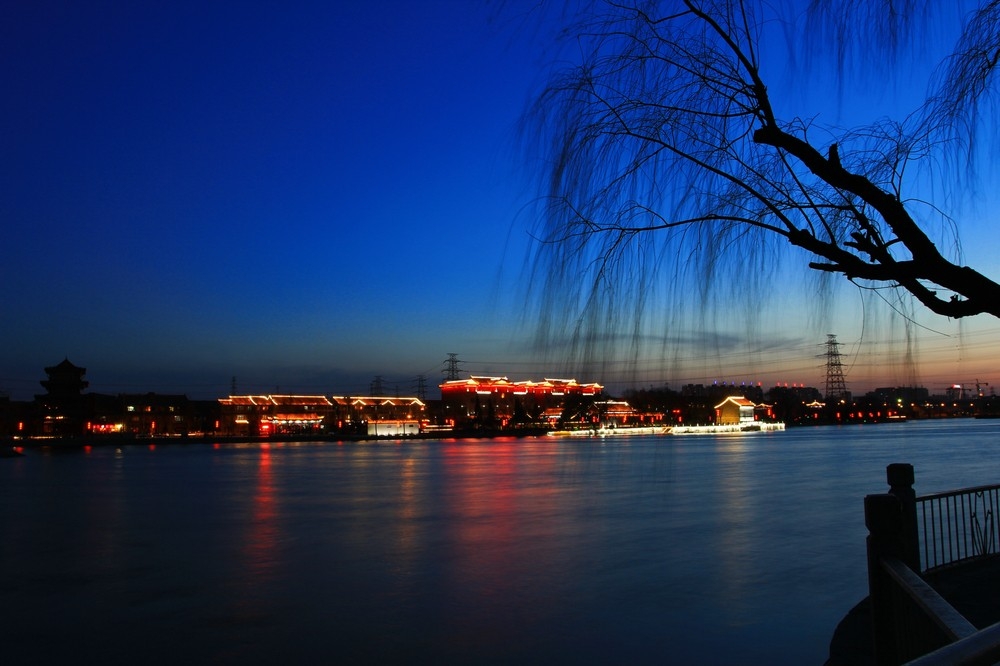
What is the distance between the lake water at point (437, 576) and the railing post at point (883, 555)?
162 inches

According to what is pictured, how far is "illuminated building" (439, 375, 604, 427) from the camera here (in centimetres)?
18425

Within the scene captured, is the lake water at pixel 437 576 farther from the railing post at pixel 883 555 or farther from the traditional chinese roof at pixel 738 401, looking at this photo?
the traditional chinese roof at pixel 738 401

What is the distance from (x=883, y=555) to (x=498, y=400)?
Answer: 626ft

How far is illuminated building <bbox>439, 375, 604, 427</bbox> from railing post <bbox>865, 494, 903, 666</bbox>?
174m

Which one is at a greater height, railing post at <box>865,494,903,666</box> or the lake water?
railing post at <box>865,494,903,666</box>

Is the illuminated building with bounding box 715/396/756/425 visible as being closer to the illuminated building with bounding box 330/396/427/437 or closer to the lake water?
the illuminated building with bounding box 330/396/427/437

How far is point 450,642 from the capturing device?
11242 mm

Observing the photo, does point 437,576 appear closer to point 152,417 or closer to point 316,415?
point 152,417

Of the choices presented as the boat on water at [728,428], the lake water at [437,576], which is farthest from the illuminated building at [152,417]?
the lake water at [437,576]

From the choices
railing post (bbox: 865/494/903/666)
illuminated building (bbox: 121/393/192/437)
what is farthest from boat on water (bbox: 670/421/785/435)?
railing post (bbox: 865/494/903/666)

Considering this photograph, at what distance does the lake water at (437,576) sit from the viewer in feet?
36.2

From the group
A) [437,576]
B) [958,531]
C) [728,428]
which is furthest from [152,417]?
[958,531]

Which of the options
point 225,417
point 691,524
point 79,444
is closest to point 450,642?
point 691,524

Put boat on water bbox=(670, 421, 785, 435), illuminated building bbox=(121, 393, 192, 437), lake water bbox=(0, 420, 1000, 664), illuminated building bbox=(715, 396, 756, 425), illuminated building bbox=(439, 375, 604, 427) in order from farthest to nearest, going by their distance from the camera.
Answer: illuminated building bbox=(715, 396, 756, 425), illuminated building bbox=(439, 375, 604, 427), boat on water bbox=(670, 421, 785, 435), illuminated building bbox=(121, 393, 192, 437), lake water bbox=(0, 420, 1000, 664)
